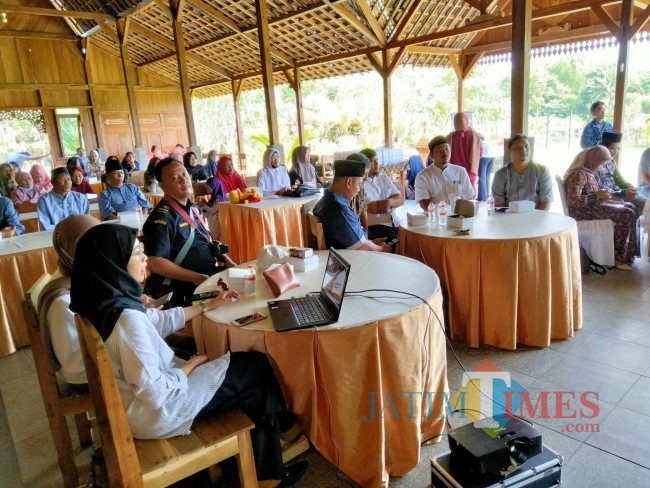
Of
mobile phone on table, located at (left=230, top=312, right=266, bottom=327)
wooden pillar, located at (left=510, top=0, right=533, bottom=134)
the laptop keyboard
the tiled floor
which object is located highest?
wooden pillar, located at (left=510, top=0, right=533, bottom=134)

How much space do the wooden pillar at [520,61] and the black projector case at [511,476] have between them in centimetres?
363

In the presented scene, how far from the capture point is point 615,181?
465cm

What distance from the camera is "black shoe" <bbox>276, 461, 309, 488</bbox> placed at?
5.71 ft

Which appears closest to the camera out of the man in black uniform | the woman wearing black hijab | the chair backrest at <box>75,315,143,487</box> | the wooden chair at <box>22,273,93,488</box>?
the chair backrest at <box>75,315,143,487</box>

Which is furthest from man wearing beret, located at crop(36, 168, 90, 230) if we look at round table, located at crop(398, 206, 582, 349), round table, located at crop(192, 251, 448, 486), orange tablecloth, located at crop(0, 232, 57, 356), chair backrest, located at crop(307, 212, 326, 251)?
round table, located at crop(398, 206, 582, 349)

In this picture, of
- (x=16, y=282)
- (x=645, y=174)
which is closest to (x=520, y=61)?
(x=645, y=174)

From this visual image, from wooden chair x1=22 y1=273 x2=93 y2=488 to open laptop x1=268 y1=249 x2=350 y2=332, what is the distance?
89cm

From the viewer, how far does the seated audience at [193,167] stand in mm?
6992

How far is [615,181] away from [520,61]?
171 centimetres

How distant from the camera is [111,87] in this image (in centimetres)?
1444

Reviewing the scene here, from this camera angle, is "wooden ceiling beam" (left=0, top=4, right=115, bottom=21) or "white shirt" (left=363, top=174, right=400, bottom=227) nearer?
"white shirt" (left=363, top=174, right=400, bottom=227)

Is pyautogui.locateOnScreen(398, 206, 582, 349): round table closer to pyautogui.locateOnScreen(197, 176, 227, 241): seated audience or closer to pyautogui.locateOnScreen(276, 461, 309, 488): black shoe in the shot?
pyautogui.locateOnScreen(276, 461, 309, 488): black shoe

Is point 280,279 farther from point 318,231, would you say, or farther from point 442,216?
point 442,216

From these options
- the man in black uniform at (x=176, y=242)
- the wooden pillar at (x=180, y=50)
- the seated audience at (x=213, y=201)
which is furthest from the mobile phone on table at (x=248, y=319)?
the wooden pillar at (x=180, y=50)
